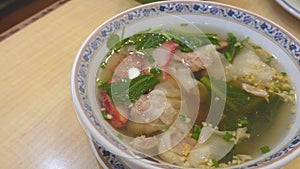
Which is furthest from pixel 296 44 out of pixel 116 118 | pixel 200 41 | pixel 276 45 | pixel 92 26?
pixel 92 26

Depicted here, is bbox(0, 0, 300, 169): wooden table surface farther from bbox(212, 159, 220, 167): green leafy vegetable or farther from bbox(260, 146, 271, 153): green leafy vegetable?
bbox(212, 159, 220, 167): green leafy vegetable

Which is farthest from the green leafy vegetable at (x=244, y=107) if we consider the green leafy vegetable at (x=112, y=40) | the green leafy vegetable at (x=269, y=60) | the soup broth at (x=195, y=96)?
the green leafy vegetable at (x=112, y=40)

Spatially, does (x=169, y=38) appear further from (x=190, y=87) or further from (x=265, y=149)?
(x=265, y=149)

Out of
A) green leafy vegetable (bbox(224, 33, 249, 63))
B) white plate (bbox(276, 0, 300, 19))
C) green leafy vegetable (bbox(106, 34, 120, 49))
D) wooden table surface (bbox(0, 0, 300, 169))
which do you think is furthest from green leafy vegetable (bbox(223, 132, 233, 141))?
white plate (bbox(276, 0, 300, 19))

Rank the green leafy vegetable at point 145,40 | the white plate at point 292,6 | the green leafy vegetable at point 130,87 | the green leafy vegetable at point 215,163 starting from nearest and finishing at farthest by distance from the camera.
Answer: the green leafy vegetable at point 215,163 → the green leafy vegetable at point 130,87 → the green leafy vegetable at point 145,40 → the white plate at point 292,6

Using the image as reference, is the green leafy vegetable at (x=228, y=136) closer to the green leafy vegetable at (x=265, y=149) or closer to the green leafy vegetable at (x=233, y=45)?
the green leafy vegetable at (x=265, y=149)

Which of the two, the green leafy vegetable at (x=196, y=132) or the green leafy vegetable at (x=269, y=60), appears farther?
the green leafy vegetable at (x=269, y=60)

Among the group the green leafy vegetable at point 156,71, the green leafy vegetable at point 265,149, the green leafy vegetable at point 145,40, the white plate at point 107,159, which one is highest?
the green leafy vegetable at point 145,40
